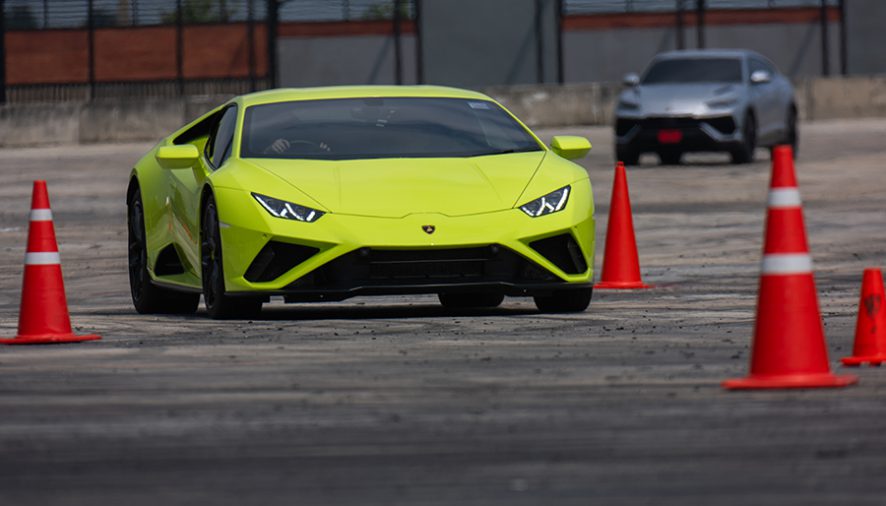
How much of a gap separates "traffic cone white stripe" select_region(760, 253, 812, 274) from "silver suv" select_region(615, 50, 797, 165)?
66.9ft

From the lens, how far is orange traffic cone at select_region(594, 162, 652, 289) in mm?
13867

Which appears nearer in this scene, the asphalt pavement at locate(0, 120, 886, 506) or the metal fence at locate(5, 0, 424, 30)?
the asphalt pavement at locate(0, 120, 886, 506)

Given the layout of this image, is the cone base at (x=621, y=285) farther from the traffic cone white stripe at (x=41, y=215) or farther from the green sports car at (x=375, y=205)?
the traffic cone white stripe at (x=41, y=215)

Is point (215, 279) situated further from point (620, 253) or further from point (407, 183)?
point (620, 253)

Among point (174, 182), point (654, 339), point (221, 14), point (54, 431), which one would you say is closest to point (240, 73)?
point (221, 14)

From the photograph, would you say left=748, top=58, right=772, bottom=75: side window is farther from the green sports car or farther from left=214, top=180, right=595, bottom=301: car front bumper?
left=214, top=180, right=595, bottom=301: car front bumper

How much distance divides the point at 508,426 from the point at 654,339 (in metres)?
3.02

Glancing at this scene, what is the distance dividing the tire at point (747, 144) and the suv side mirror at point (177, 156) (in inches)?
673

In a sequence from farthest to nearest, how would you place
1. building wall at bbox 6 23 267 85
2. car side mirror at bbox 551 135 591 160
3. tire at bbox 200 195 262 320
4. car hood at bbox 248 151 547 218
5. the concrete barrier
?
building wall at bbox 6 23 267 85
the concrete barrier
car side mirror at bbox 551 135 591 160
tire at bbox 200 195 262 320
car hood at bbox 248 151 547 218

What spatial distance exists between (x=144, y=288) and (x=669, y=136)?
640 inches

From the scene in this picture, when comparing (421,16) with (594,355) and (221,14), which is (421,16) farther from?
(594,355)

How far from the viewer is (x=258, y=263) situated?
10.9 metres

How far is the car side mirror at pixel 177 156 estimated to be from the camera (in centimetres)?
1179

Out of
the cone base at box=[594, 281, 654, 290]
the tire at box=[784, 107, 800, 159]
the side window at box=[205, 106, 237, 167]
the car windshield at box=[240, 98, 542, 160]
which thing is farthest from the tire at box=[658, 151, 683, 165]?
the car windshield at box=[240, 98, 542, 160]
